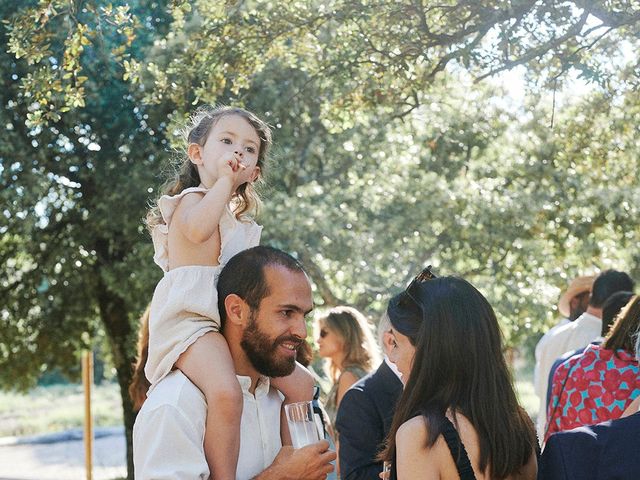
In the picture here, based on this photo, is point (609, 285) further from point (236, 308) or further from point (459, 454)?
point (459, 454)

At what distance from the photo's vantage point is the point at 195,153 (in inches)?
176

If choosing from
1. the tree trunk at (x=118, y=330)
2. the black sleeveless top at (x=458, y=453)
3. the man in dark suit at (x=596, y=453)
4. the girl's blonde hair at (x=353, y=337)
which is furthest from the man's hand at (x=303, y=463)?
the tree trunk at (x=118, y=330)

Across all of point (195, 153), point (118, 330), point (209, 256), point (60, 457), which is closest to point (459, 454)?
point (209, 256)

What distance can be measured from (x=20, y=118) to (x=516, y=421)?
10852 millimetres

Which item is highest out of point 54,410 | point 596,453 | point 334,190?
point 54,410

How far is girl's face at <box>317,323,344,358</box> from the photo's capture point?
22.0 feet

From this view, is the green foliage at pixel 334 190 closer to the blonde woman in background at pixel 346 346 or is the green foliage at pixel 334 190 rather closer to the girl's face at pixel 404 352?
the blonde woman in background at pixel 346 346

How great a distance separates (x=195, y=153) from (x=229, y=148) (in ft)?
0.61

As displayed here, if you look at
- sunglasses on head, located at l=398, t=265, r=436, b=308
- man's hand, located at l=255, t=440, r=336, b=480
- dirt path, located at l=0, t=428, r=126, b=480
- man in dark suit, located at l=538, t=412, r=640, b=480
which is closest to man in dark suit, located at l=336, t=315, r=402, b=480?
sunglasses on head, located at l=398, t=265, r=436, b=308

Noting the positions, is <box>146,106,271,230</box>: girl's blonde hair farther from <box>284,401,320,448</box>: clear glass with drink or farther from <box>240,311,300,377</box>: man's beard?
<box>284,401,320,448</box>: clear glass with drink

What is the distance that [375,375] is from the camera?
16.3 feet

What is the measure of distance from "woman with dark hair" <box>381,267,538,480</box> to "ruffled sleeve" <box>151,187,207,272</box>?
1151 mm

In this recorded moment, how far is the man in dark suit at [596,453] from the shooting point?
2553 mm

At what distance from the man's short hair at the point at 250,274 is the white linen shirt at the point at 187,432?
0.28m
